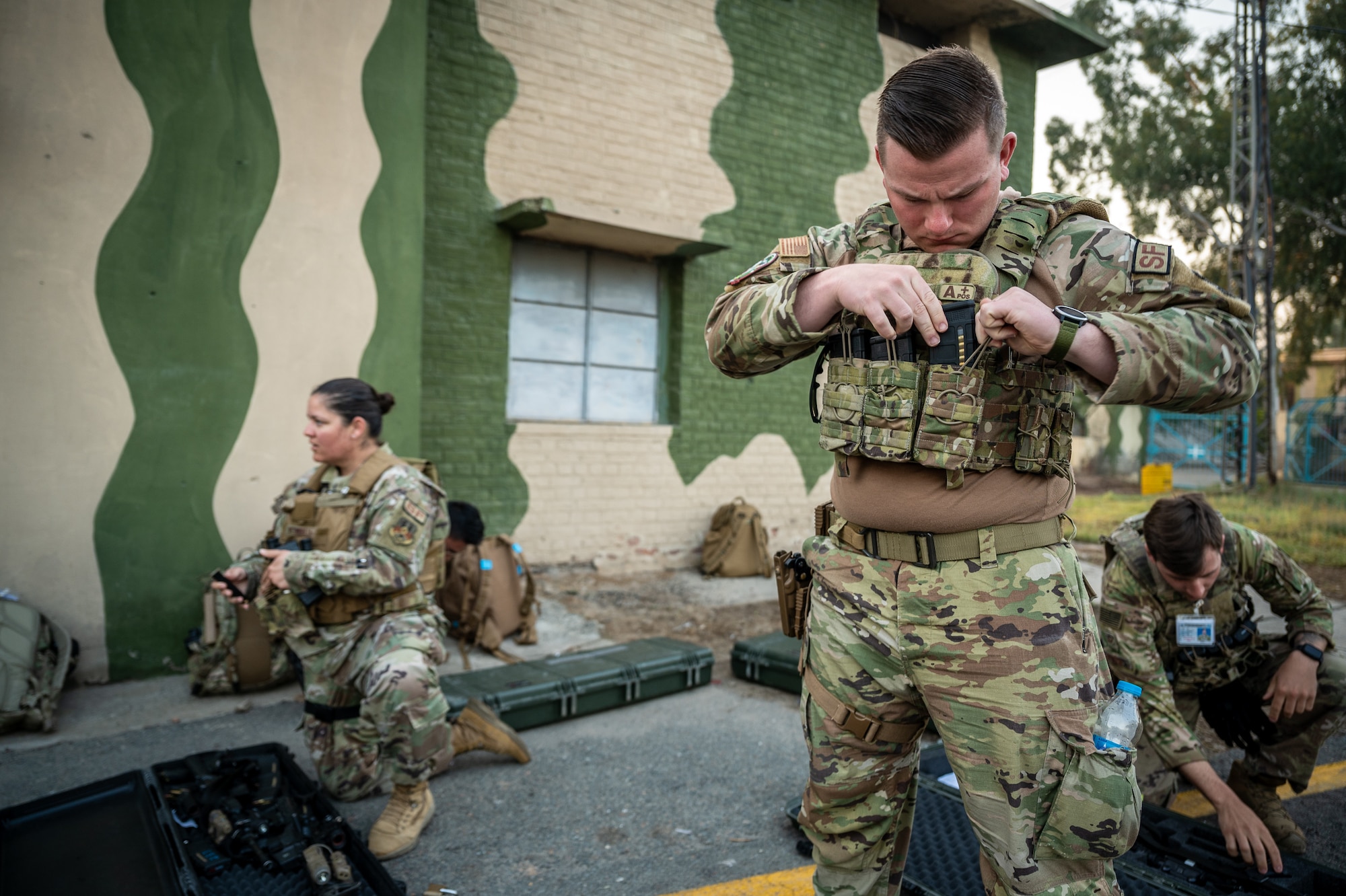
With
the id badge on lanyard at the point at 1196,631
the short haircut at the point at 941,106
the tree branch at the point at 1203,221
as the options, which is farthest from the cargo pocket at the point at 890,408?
the tree branch at the point at 1203,221

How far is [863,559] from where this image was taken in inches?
62.4

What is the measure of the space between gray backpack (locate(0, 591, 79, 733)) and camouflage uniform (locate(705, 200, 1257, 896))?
11.9 ft

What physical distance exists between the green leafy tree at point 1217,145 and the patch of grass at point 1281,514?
4.78 meters

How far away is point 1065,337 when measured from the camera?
4.17 feet

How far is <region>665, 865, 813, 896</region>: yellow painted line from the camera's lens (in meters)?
2.44

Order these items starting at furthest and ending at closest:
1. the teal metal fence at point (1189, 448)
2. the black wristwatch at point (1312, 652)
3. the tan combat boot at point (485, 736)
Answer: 1. the teal metal fence at point (1189, 448)
2. the tan combat boot at point (485, 736)
3. the black wristwatch at point (1312, 652)

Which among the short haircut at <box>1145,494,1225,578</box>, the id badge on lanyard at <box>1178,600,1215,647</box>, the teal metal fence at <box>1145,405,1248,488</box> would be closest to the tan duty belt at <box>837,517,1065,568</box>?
the short haircut at <box>1145,494,1225,578</box>

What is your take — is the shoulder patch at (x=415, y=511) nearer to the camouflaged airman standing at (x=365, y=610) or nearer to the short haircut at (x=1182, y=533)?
the camouflaged airman standing at (x=365, y=610)

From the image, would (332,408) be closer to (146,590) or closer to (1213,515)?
(146,590)

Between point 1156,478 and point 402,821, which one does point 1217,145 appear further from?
point 402,821

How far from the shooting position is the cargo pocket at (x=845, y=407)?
1555 millimetres

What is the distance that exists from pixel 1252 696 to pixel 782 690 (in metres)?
2.07

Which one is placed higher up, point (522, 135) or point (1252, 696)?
point (522, 135)

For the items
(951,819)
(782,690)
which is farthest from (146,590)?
(951,819)
